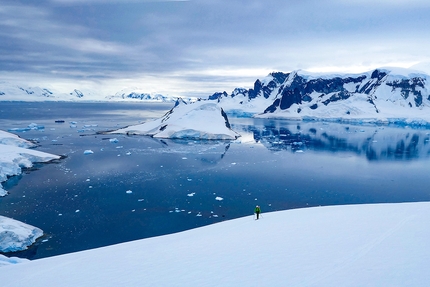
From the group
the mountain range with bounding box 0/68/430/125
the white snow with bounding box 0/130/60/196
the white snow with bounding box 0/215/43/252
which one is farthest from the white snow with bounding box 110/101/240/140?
the mountain range with bounding box 0/68/430/125

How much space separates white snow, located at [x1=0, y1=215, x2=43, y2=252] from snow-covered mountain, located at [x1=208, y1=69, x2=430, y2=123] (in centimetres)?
8847

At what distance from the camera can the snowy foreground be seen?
5602 millimetres

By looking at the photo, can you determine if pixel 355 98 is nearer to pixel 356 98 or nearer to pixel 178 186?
pixel 356 98

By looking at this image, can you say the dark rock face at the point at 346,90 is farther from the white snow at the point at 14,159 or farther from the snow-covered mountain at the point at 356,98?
the white snow at the point at 14,159

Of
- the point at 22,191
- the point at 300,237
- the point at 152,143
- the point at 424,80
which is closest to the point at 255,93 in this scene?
the point at 424,80

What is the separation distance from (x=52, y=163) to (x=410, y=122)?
84.6 meters

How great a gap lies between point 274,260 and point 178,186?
15.5 meters

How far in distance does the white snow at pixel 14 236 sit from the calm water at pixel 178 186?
0.48 meters

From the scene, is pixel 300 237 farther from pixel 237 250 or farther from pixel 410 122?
pixel 410 122

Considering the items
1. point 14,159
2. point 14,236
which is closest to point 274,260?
point 14,236

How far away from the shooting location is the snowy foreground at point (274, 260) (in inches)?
221

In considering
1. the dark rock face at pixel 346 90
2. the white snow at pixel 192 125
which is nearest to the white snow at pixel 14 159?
the white snow at pixel 192 125

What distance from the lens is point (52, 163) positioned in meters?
28.2

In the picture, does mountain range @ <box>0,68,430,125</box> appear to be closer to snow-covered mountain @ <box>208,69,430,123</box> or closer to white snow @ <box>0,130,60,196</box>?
snow-covered mountain @ <box>208,69,430,123</box>
